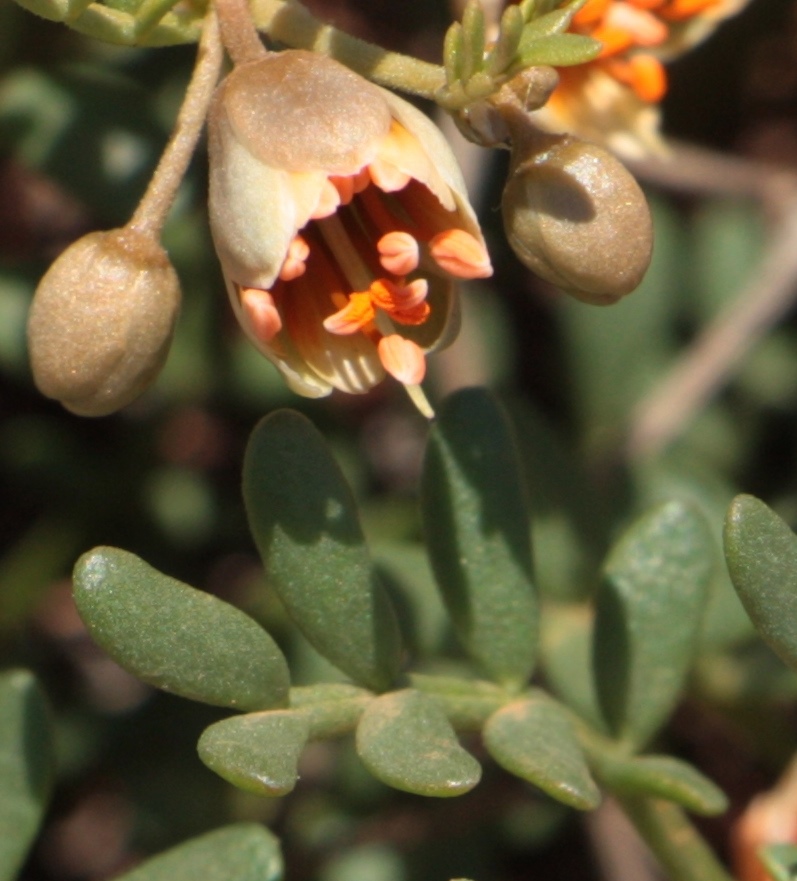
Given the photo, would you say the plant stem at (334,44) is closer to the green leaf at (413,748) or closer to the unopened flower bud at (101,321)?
the unopened flower bud at (101,321)

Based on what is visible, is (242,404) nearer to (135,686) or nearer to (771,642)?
(135,686)

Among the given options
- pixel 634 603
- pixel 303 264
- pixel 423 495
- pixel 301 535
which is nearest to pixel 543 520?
pixel 634 603

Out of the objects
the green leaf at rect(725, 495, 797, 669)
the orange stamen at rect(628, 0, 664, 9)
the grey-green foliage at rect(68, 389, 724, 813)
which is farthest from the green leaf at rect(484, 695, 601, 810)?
the orange stamen at rect(628, 0, 664, 9)

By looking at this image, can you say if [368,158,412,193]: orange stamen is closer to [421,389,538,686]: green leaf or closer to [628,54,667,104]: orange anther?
[421,389,538,686]: green leaf

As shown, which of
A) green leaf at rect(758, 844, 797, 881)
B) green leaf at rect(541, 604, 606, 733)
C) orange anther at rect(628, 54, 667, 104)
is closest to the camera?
green leaf at rect(758, 844, 797, 881)

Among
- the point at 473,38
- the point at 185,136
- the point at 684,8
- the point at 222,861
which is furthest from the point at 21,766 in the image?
the point at 684,8

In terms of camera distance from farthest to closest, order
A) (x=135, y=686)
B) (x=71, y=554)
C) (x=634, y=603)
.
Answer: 1. (x=135, y=686)
2. (x=71, y=554)
3. (x=634, y=603)

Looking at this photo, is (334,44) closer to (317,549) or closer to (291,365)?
(291,365)
